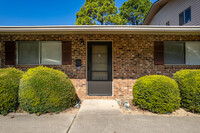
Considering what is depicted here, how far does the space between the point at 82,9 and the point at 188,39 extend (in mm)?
13855

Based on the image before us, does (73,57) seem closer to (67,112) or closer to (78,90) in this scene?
(78,90)

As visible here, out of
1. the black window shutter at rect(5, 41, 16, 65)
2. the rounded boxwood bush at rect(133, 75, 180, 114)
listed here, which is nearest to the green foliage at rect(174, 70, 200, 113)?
the rounded boxwood bush at rect(133, 75, 180, 114)

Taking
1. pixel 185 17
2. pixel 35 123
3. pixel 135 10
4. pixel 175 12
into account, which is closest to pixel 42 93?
pixel 35 123

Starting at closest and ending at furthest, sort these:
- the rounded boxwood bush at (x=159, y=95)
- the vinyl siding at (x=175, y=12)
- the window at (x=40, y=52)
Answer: the rounded boxwood bush at (x=159, y=95)
the window at (x=40, y=52)
the vinyl siding at (x=175, y=12)

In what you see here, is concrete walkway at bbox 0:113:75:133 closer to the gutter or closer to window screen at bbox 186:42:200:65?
the gutter

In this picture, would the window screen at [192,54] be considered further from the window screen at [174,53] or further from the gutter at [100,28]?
the gutter at [100,28]

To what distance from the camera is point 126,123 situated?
9.00 feet

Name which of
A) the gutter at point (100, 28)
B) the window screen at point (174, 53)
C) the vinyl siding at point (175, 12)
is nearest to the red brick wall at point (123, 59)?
the window screen at point (174, 53)

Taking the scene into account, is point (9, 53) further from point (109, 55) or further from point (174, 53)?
point (174, 53)

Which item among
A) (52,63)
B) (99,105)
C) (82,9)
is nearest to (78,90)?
(99,105)

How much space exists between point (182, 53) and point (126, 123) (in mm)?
3585

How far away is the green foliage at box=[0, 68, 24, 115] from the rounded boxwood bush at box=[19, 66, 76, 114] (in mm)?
182

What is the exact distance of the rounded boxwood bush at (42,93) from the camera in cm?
318

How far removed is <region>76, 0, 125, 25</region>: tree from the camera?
14.9m
